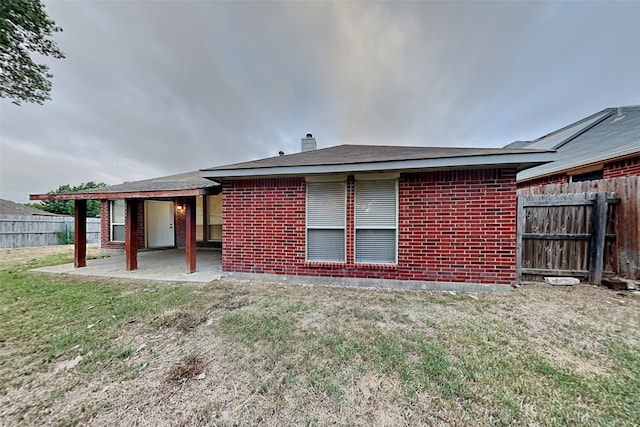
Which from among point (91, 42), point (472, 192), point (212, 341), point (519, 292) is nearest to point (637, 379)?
point (519, 292)

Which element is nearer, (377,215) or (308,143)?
(377,215)

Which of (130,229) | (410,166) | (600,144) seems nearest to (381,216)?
(410,166)

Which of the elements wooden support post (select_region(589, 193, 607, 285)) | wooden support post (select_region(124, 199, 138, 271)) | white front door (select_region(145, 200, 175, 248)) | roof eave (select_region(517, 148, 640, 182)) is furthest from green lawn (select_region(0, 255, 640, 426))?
white front door (select_region(145, 200, 175, 248))

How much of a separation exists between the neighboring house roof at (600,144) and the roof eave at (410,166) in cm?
256

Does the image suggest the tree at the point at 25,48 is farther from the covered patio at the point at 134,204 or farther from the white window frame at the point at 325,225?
the white window frame at the point at 325,225

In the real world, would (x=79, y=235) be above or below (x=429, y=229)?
below

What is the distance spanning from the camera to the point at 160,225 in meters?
10.5

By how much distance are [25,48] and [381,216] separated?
9.43 m

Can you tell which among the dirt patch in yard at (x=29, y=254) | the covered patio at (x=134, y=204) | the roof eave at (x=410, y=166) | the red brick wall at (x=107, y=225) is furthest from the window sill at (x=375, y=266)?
the dirt patch in yard at (x=29, y=254)

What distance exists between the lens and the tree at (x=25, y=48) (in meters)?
4.92

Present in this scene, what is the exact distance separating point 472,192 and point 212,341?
16.3ft

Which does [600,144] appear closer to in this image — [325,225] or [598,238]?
[598,238]

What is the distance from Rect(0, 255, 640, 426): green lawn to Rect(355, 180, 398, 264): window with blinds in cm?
102

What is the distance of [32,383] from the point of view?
207cm
